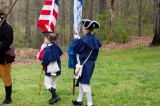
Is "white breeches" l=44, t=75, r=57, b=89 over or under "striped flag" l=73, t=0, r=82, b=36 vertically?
under

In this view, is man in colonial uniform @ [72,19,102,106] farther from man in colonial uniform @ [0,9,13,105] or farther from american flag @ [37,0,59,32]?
american flag @ [37,0,59,32]

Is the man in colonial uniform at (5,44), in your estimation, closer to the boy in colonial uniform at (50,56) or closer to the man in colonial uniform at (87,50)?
the boy in colonial uniform at (50,56)

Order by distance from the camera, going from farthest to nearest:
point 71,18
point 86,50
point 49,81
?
point 71,18
point 49,81
point 86,50

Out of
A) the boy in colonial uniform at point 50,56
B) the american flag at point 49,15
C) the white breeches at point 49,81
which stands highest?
the american flag at point 49,15

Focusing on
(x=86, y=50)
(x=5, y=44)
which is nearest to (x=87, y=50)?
(x=86, y=50)

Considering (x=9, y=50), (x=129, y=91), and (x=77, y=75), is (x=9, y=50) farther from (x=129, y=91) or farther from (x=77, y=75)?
(x=129, y=91)

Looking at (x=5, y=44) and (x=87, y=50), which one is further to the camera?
(x=5, y=44)

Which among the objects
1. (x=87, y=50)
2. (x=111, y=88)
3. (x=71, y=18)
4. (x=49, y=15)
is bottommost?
(x=111, y=88)

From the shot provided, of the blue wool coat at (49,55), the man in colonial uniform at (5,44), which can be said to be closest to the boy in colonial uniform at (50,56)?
the blue wool coat at (49,55)

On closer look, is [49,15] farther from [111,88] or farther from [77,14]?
[111,88]

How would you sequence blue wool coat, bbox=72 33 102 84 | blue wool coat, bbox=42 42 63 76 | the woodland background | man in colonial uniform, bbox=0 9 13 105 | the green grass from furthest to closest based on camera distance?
the woodland background → the green grass → blue wool coat, bbox=42 42 63 76 → man in colonial uniform, bbox=0 9 13 105 → blue wool coat, bbox=72 33 102 84

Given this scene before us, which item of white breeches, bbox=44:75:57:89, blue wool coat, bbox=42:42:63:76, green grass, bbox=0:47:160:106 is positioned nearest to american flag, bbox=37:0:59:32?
blue wool coat, bbox=42:42:63:76

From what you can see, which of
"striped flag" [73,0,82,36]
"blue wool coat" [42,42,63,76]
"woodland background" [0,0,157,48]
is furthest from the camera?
"woodland background" [0,0,157,48]

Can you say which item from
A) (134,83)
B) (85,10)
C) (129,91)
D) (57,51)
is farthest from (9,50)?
(85,10)
